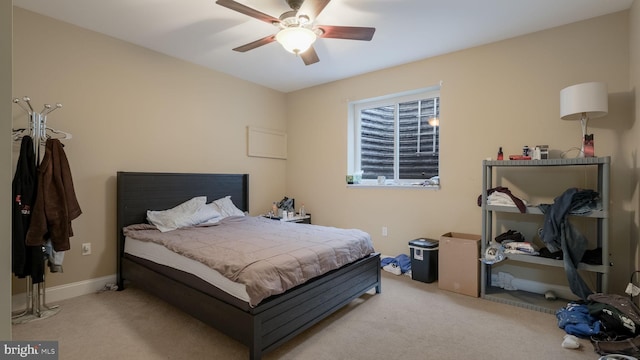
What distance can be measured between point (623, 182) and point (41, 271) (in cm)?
486

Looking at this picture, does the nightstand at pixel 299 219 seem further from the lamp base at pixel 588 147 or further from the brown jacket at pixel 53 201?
the lamp base at pixel 588 147

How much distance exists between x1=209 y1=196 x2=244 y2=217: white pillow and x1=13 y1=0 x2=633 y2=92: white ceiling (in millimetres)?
1767

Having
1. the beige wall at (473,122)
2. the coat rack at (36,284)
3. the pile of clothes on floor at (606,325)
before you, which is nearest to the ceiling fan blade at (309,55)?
the beige wall at (473,122)

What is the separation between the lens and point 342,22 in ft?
8.93

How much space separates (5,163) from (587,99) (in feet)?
11.2

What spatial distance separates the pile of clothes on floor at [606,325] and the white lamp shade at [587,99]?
4.77 feet

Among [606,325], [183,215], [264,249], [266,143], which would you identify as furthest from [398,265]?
[266,143]

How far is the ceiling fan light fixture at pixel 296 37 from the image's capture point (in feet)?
7.39

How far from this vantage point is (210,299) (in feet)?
6.62

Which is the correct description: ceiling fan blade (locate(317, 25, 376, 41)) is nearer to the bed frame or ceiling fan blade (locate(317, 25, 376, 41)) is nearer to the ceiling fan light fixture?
the ceiling fan light fixture

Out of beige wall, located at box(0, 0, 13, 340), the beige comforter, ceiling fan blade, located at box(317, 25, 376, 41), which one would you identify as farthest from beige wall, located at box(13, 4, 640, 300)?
beige wall, located at box(0, 0, 13, 340)

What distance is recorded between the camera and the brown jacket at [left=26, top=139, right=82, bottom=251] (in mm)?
2299

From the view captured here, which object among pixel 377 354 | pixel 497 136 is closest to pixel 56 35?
pixel 377 354

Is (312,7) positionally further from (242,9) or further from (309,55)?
(309,55)
